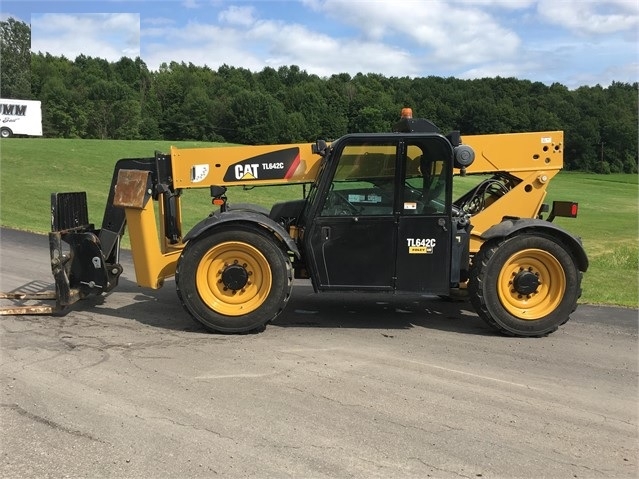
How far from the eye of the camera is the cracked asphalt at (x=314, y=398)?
11.1 ft

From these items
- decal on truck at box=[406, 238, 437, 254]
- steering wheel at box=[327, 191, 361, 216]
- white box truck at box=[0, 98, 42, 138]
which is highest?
white box truck at box=[0, 98, 42, 138]

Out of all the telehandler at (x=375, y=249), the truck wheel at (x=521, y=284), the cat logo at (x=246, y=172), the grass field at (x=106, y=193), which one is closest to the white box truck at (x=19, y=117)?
the grass field at (x=106, y=193)

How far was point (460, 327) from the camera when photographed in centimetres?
636

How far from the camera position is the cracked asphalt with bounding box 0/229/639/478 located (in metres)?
3.39

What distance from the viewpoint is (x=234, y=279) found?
234 inches

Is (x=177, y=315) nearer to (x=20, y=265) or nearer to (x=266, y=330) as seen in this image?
(x=266, y=330)

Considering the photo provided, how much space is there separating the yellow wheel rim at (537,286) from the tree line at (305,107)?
222ft

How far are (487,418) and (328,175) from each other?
3.00 meters

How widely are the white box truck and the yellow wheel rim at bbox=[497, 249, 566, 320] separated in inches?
2153

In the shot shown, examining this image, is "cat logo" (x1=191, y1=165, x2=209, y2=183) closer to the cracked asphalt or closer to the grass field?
the cracked asphalt

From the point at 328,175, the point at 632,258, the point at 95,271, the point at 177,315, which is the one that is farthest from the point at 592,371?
the point at 632,258

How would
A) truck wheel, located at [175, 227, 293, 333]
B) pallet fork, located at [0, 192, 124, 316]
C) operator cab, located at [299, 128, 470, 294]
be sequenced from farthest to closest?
pallet fork, located at [0, 192, 124, 316] → operator cab, located at [299, 128, 470, 294] → truck wheel, located at [175, 227, 293, 333]

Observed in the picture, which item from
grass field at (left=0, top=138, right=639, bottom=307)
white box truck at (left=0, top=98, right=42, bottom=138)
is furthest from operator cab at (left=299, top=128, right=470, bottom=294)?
white box truck at (left=0, top=98, right=42, bottom=138)

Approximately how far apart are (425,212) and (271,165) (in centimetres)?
180
